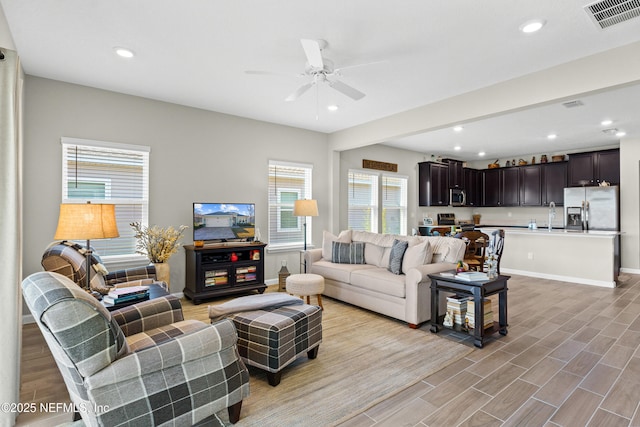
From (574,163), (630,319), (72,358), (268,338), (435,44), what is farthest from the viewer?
(574,163)

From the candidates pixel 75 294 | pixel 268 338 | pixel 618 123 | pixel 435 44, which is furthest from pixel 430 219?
pixel 75 294

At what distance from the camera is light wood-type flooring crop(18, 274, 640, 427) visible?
205 cm

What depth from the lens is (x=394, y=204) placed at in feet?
25.4

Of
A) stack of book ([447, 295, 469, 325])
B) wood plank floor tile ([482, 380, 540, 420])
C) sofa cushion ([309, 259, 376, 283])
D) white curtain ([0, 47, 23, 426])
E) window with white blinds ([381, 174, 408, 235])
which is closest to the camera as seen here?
white curtain ([0, 47, 23, 426])

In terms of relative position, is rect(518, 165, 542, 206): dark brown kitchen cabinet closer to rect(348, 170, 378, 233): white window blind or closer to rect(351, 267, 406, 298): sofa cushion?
rect(348, 170, 378, 233): white window blind

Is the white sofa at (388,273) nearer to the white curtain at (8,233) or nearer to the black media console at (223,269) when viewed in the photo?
the black media console at (223,269)

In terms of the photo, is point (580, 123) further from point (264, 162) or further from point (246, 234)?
point (246, 234)

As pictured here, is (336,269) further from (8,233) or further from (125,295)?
(8,233)

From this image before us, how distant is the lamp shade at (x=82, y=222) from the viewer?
2.25 m

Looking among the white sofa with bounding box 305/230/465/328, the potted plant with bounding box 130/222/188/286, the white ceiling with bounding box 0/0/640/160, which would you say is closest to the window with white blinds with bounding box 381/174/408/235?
the white sofa with bounding box 305/230/465/328

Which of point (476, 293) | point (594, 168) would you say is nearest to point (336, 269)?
point (476, 293)

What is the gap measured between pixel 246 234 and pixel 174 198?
116 cm

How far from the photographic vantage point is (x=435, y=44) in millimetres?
2998

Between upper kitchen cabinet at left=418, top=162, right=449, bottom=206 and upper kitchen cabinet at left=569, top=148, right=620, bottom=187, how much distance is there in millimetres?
2738
